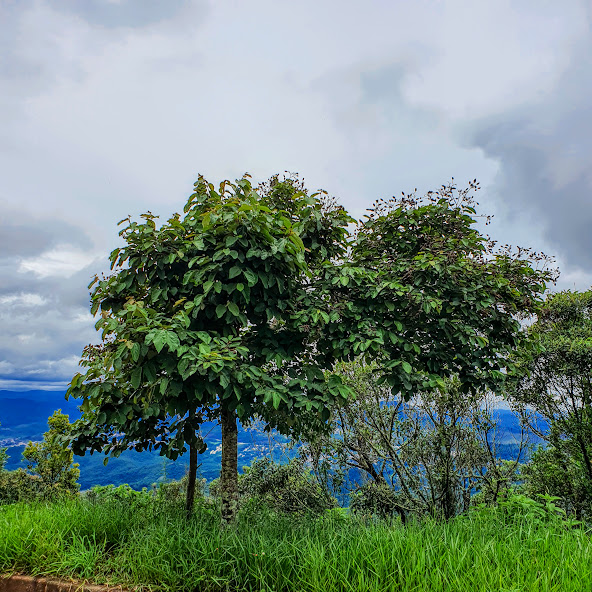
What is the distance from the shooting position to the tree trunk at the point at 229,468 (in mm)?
3682

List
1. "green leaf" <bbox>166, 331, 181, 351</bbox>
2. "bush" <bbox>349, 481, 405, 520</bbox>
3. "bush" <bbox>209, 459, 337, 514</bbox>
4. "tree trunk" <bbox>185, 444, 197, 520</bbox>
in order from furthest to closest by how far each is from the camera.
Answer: "bush" <bbox>209, 459, 337, 514</bbox>
"bush" <bbox>349, 481, 405, 520</bbox>
"tree trunk" <bbox>185, 444, 197, 520</bbox>
"green leaf" <bbox>166, 331, 181, 351</bbox>

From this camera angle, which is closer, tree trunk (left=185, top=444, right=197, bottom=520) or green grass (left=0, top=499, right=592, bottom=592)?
green grass (left=0, top=499, right=592, bottom=592)

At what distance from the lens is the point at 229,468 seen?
3.89m

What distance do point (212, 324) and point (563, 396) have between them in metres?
5.23

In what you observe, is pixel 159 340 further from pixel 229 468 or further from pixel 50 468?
pixel 50 468

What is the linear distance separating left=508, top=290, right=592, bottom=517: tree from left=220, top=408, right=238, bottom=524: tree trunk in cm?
392

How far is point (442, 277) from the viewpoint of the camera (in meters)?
3.69

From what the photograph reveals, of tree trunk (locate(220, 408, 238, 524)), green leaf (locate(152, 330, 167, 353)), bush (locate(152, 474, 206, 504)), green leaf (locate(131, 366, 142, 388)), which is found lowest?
bush (locate(152, 474, 206, 504))

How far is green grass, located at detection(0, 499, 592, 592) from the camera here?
8.05 ft

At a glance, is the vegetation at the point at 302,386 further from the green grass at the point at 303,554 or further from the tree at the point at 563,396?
the tree at the point at 563,396

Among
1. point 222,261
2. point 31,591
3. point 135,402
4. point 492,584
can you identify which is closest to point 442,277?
point 222,261

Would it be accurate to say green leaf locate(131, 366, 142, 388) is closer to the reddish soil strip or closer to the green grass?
the green grass

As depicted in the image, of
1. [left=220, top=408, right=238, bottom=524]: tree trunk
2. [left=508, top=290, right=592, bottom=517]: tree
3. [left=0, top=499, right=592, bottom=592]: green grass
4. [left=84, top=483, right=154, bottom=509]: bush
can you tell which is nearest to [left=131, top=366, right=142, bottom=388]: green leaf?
[left=220, top=408, right=238, bottom=524]: tree trunk

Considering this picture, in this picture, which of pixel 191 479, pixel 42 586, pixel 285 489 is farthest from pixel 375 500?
pixel 42 586
